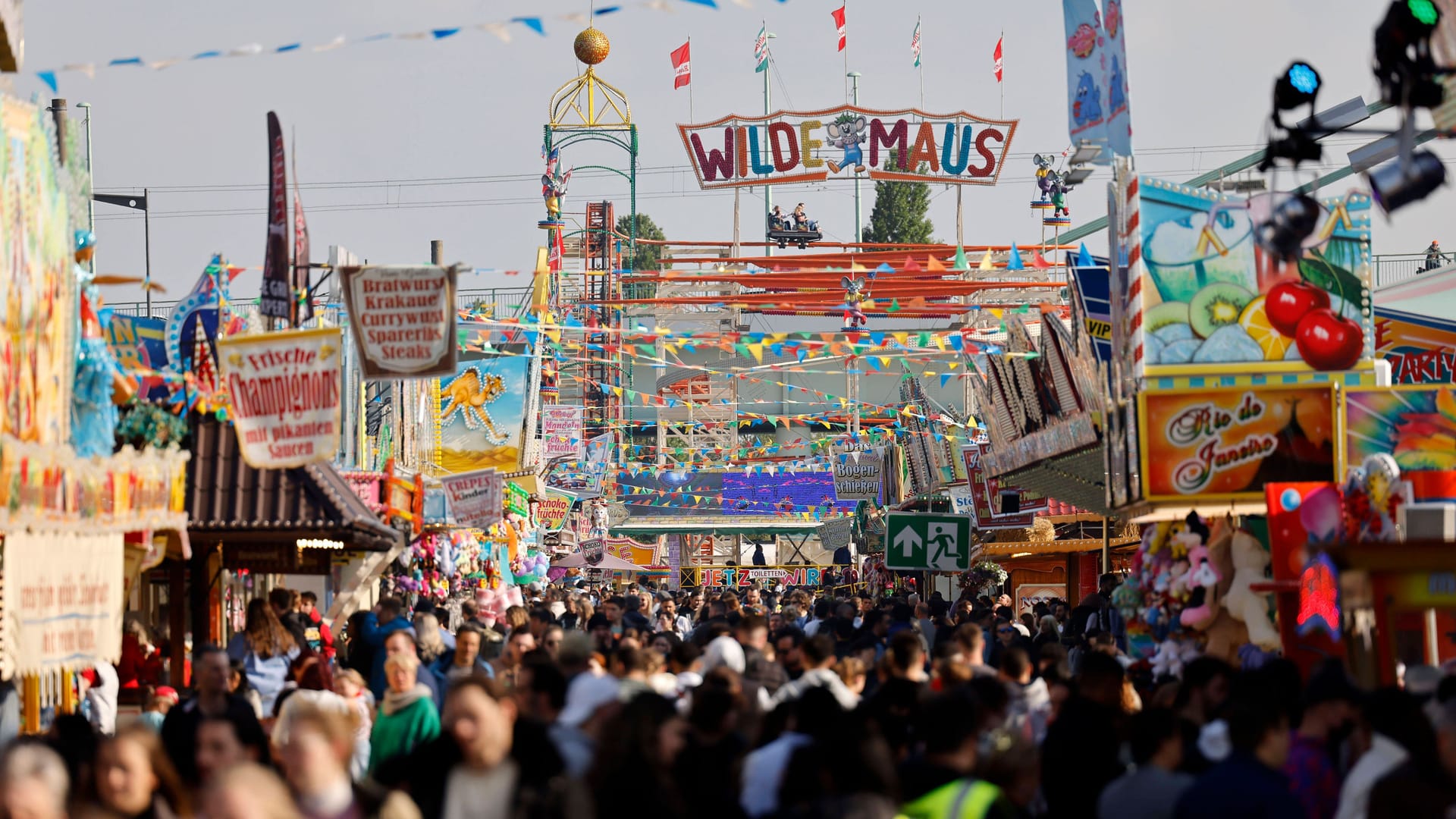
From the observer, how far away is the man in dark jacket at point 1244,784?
5.86 metres

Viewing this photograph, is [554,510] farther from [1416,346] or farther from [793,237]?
[1416,346]

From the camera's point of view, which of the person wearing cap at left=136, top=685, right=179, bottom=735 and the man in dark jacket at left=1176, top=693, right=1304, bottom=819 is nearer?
the man in dark jacket at left=1176, top=693, right=1304, bottom=819

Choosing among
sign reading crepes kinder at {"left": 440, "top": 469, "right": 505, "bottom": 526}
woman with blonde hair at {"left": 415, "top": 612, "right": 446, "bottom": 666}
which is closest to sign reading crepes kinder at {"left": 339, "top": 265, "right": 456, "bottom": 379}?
woman with blonde hair at {"left": 415, "top": 612, "right": 446, "bottom": 666}

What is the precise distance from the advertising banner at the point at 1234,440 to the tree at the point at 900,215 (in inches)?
2499

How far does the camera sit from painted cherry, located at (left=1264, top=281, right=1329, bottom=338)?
48.8ft

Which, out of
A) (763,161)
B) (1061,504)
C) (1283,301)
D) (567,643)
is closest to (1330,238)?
(1283,301)

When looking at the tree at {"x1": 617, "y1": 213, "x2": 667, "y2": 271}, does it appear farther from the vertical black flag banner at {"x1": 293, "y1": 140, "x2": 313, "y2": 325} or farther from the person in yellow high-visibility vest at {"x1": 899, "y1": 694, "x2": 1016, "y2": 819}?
the person in yellow high-visibility vest at {"x1": 899, "y1": 694, "x2": 1016, "y2": 819}

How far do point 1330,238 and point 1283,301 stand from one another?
0.73m

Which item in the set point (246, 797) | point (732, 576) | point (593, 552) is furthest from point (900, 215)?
point (246, 797)

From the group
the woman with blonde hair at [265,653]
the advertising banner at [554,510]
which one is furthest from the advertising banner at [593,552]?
the woman with blonde hair at [265,653]

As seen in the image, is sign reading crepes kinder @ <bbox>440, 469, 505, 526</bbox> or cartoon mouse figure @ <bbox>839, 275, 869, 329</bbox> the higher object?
cartoon mouse figure @ <bbox>839, 275, 869, 329</bbox>

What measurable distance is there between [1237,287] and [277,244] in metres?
8.09

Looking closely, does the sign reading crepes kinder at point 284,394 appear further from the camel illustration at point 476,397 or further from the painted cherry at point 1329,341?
the camel illustration at point 476,397

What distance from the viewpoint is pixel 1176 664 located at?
537 inches
